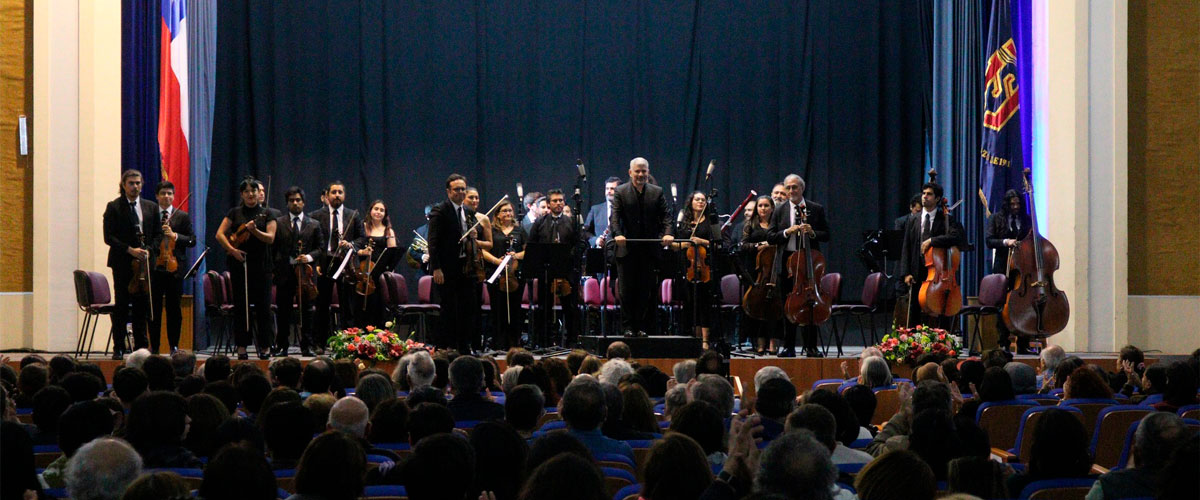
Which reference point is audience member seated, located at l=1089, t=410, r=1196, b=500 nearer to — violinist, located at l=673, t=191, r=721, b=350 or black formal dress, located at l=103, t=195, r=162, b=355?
violinist, located at l=673, t=191, r=721, b=350

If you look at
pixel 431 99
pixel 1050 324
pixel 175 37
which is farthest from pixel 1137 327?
pixel 175 37

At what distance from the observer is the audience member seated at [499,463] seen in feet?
11.9

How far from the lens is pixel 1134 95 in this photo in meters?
10.9

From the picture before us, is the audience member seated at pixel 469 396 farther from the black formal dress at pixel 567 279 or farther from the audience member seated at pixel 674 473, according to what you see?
the black formal dress at pixel 567 279

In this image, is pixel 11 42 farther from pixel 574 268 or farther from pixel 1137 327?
pixel 1137 327

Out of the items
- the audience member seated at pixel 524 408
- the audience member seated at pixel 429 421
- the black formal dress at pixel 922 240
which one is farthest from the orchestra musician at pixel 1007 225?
the audience member seated at pixel 429 421

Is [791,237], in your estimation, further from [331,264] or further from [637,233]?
[331,264]

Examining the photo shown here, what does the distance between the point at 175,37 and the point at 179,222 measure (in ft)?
8.07

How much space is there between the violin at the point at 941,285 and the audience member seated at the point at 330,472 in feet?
24.9

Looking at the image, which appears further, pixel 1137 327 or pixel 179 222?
pixel 1137 327

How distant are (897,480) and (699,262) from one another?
300 inches

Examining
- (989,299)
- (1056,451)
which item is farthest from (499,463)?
(989,299)

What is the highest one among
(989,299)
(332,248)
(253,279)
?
(332,248)

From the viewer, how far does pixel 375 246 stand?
36.6 ft
